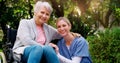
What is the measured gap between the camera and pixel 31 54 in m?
4.32

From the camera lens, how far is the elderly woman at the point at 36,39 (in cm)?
436

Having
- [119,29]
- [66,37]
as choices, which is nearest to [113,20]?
[119,29]

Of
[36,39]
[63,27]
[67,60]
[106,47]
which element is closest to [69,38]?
[63,27]

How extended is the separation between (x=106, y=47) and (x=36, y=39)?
A: 190 cm

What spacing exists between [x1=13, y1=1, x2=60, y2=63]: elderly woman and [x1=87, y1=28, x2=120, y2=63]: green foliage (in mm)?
1561

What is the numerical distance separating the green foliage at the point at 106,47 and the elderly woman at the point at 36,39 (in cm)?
156

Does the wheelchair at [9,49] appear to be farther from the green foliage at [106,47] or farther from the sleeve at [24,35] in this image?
the green foliage at [106,47]

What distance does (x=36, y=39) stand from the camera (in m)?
4.74

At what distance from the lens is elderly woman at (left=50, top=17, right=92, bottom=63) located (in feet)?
15.8

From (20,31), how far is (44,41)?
366 millimetres

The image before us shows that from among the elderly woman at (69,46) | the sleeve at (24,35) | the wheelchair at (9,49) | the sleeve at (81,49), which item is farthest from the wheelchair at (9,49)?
the sleeve at (81,49)

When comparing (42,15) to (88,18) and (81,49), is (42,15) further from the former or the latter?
(88,18)

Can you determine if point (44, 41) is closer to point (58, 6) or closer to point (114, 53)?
point (114, 53)

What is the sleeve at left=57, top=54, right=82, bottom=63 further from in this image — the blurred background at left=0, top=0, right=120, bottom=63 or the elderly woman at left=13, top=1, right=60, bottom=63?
the blurred background at left=0, top=0, right=120, bottom=63
